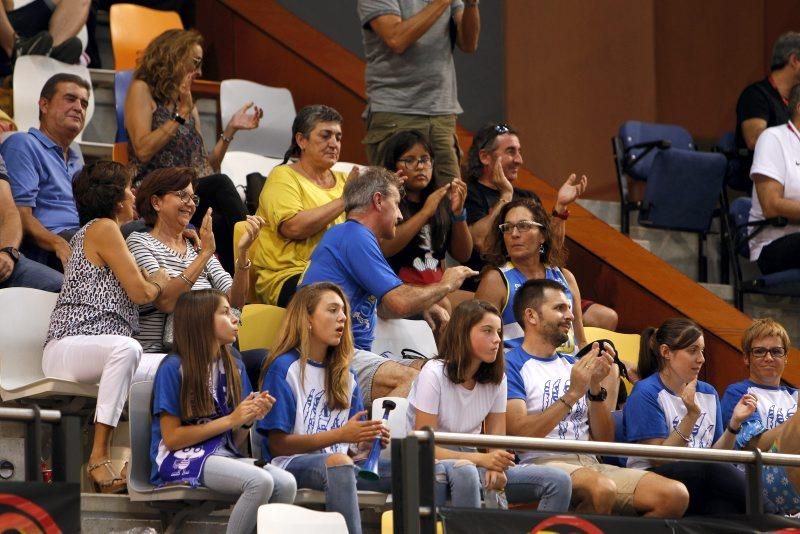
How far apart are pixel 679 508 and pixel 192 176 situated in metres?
2.17

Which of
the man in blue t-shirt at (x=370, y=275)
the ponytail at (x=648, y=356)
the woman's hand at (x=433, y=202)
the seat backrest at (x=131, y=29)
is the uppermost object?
the seat backrest at (x=131, y=29)

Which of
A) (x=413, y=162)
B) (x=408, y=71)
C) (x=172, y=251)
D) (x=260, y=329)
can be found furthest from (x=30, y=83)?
(x=260, y=329)

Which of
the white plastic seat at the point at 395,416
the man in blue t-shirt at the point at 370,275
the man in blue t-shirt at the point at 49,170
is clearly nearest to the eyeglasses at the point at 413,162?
the man in blue t-shirt at the point at 370,275

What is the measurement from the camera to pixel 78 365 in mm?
5668

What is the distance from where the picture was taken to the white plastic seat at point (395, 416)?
5.50m

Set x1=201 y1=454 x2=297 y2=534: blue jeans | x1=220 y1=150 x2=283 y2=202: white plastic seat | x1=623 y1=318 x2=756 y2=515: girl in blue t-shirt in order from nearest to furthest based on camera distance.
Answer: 1. x1=201 y1=454 x2=297 y2=534: blue jeans
2. x1=623 y1=318 x2=756 y2=515: girl in blue t-shirt
3. x1=220 y1=150 x2=283 y2=202: white plastic seat

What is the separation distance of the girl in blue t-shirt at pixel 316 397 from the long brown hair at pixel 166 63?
2.18 metres

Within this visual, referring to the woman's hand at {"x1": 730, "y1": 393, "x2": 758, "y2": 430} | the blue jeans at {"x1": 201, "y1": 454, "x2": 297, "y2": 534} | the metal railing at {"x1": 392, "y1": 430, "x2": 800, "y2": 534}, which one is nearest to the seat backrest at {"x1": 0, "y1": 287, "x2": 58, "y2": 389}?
the blue jeans at {"x1": 201, "y1": 454, "x2": 297, "y2": 534}

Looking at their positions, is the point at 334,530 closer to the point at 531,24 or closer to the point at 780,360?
the point at 780,360

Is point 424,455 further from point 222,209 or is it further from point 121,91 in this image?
point 121,91

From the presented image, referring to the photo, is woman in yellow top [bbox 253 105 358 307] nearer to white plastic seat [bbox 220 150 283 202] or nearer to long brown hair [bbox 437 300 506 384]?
white plastic seat [bbox 220 150 283 202]

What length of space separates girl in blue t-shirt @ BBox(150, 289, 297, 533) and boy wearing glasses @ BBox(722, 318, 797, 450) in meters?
1.98

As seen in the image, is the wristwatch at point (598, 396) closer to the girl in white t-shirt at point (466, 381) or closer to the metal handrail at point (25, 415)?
the girl in white t-shirt at point (466, 381)

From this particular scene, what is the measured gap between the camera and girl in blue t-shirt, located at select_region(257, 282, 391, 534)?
17.0 ft
